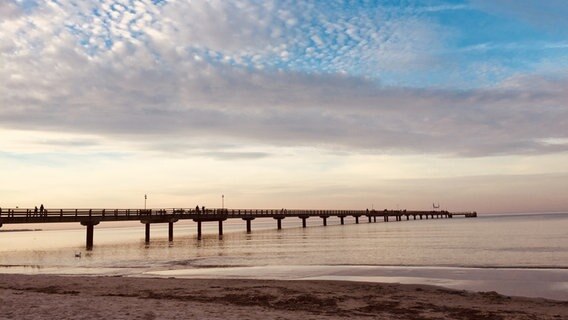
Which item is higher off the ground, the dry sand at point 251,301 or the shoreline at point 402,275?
the dry sand at point 251,301

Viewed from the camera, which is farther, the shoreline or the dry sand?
the shoreline

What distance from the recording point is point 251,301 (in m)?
14.4

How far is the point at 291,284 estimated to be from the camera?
18281 millimetres

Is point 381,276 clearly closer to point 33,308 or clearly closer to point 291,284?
point 291,284

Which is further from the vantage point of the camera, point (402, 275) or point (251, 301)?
point (402, 275)

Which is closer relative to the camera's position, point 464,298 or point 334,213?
point 464,298

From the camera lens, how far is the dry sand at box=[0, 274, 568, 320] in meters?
11.6

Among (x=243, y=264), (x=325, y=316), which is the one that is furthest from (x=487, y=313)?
(x=243, y=264)

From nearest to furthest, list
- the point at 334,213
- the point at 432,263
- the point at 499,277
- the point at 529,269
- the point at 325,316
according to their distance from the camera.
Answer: the point at 325,316
the point at 499,277
the point at 529,269
the point at 432,263
the point at 334,213

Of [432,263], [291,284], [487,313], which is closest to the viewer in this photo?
[487,313]

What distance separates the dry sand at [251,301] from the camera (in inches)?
456

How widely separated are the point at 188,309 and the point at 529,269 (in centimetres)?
1918

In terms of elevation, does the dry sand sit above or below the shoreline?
above

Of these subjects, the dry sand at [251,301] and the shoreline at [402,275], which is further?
the shoreline at [402,275]
